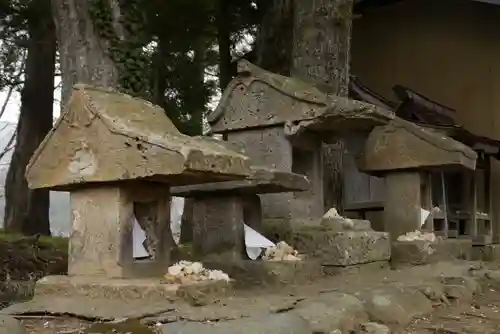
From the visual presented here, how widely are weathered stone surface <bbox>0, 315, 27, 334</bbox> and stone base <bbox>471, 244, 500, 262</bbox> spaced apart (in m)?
6.94

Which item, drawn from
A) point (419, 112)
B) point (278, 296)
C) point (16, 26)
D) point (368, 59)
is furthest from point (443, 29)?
point (278, 296)

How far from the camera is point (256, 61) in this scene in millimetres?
8930

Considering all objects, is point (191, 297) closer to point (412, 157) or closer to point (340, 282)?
point (340, 282)

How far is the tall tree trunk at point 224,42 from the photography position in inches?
393

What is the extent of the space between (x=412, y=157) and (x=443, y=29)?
5560mm

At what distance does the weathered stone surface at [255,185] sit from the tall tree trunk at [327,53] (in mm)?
2023

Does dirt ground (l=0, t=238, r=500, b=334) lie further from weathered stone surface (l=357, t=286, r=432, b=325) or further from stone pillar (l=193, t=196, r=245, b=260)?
stone pillar (l=193, t=196, r=245, b=260)

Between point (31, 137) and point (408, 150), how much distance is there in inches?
213

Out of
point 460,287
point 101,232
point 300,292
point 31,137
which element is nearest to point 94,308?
point 101,232

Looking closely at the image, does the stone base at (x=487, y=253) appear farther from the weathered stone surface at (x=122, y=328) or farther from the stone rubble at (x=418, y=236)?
the weathered stone surface at (x=122, y=328)

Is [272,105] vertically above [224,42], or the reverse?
[224,42]

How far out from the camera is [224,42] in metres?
10.3

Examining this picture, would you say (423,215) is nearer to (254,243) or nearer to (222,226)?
(254,243)

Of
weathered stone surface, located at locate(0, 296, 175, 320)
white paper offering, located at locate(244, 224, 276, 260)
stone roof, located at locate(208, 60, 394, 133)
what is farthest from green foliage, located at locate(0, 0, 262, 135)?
weathered stone surface, located at locate(0, 296, 175, 320)
